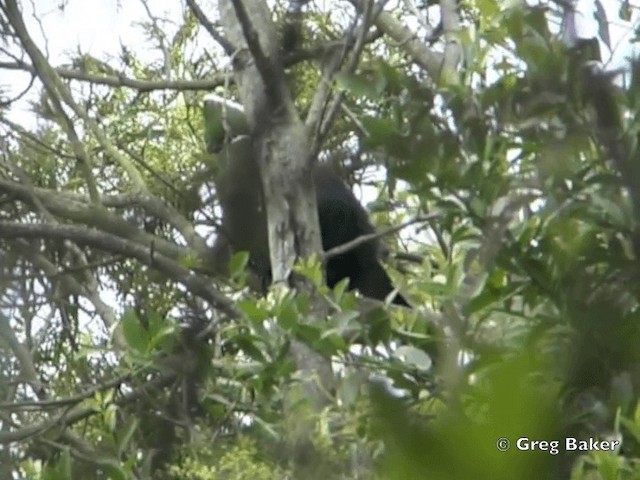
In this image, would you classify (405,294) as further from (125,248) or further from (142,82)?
(142,82)

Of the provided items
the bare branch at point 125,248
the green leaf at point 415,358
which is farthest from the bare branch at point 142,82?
the green leaf at point 415,358

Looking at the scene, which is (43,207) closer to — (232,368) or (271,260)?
(271,260)

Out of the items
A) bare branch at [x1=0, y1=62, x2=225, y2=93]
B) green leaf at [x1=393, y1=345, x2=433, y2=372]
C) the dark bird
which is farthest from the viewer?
bare branch at [x1=0, y1=62, x2=225, y2=93]

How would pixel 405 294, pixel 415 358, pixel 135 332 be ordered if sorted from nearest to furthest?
pixel 415 358, pixel 135 332, pixel 405 294

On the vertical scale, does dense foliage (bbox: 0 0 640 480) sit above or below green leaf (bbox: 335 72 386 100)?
below

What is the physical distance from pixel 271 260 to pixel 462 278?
0.78 metres

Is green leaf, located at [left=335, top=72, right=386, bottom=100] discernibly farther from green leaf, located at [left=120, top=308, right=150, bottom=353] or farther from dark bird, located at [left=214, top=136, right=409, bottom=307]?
green leaf, located at [left=120, top=308, right=150, bottom=353]

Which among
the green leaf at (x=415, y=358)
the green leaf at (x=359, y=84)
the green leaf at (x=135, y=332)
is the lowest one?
the green leaf at (x=415, y=358)

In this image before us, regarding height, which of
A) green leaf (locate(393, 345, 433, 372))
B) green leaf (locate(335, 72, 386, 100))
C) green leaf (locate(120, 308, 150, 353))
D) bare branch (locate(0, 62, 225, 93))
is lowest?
green leaf (locate(393, 345, 433, 372))

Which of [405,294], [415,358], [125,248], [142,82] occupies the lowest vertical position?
[415,358]

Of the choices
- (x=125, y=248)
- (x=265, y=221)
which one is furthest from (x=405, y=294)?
(x=125, y=248)

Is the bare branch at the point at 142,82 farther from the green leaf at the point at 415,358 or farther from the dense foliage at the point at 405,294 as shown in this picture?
the green leaf at the point at 415,358

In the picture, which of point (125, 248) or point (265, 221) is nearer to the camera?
point (265, 221)

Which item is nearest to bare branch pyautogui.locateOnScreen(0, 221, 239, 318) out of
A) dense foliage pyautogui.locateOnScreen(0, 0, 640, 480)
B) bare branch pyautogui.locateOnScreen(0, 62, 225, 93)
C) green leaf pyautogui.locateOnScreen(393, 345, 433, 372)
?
dense foliage pyautogui.locateOnScreen(0, 0, 640, 480)
